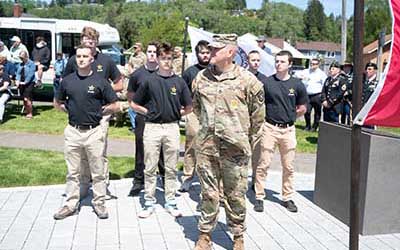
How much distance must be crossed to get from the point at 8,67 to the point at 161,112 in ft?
30.7

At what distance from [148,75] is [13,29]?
15953 millimetres

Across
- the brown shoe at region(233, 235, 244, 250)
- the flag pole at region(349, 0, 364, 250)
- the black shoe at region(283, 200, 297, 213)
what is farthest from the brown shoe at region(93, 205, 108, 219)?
the flag pole at region(349, 0, 364, 250)

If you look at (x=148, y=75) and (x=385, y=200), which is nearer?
(x=385, y=200)

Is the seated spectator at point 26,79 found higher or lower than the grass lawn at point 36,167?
higher

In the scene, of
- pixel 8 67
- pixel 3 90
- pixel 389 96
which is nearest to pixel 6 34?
pixel 8 67

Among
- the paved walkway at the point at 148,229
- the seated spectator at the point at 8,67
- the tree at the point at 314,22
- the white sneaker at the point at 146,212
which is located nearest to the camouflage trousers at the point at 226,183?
the paved walkway at the point at 148,229

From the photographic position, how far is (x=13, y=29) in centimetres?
2070

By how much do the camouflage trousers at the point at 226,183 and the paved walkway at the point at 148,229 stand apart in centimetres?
33

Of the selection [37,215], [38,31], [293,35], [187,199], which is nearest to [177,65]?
[187,199]

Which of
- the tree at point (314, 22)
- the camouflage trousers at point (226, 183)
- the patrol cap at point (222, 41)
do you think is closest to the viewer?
the patrol cap at point (222, 41)

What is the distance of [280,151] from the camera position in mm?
6805

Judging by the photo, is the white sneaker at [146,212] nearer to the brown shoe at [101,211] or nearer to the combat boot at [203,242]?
the brown shoe at [101,211]

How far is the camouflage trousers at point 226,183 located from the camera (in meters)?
5.27

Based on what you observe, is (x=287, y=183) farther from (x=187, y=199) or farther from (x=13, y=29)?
(x=13, y=29)
